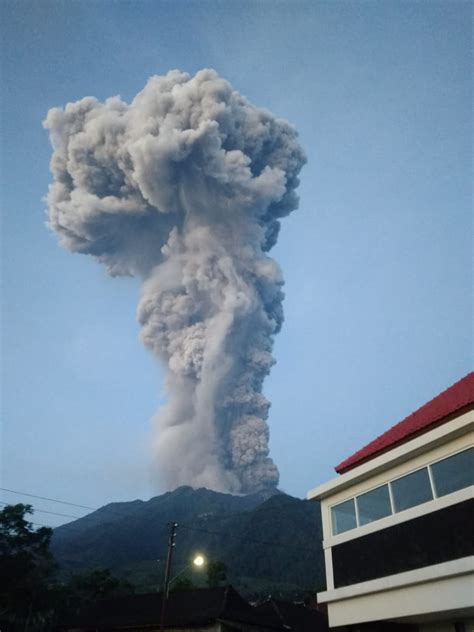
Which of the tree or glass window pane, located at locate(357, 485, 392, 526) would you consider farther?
the tree

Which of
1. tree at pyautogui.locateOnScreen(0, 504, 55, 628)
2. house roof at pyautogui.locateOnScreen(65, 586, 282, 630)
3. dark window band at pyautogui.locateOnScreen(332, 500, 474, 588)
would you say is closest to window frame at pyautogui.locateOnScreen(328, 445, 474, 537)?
dark window band at pyautogui.locateOnScreen(332, 500, 474, 588)

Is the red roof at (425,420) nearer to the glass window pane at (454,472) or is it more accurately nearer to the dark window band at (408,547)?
the glass window pane at (454,472)

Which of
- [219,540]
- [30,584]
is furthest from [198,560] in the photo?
[219,540]

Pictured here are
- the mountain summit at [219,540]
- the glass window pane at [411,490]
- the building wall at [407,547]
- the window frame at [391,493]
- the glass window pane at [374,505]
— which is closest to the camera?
the building wall at [407,547]

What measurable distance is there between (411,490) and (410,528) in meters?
1.01

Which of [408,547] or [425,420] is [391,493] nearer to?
[408,547]

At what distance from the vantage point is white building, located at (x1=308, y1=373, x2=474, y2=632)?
1252cm

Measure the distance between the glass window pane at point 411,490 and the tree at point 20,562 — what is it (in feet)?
130

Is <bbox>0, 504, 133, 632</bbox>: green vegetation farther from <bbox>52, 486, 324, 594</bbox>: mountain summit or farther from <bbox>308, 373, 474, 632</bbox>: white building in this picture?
<bbox>308, 373, 474, 632</bbox>: white building

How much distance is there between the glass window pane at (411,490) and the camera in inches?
540

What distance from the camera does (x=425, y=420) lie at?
48.0 feet

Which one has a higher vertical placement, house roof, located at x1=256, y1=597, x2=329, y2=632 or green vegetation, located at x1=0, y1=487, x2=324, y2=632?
green vegetation, located at x1=0, y1=487, x2=324, y2=632

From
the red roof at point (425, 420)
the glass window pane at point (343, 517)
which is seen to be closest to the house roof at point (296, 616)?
the glass window pane at point (343, 517)

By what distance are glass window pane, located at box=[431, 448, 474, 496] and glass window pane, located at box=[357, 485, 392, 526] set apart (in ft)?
6.39
